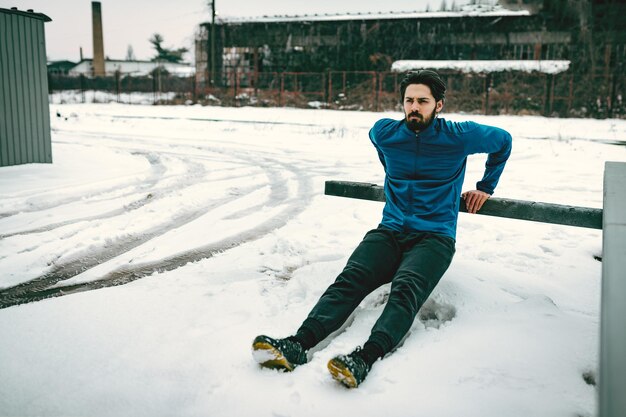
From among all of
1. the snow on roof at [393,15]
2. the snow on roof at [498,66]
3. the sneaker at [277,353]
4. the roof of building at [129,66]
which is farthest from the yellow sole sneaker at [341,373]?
the roof of building at [129,66]

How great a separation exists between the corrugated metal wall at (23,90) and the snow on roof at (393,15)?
2494 cm

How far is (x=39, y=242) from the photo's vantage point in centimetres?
439

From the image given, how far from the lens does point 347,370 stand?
83.6 inches

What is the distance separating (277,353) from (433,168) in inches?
58.7

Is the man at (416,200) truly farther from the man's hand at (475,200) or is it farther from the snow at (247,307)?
the snow at (247,307)

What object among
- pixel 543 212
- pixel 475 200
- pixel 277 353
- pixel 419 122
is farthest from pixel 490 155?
pixel 277 353

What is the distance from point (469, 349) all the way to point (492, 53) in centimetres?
2897

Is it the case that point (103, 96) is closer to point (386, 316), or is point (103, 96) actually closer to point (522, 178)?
point (522, 178)

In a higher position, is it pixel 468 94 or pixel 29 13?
pixel 29 13

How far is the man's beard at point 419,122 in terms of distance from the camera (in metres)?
3.02

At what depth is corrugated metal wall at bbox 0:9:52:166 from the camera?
7.84m

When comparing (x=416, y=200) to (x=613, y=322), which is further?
(x=416, y=200)

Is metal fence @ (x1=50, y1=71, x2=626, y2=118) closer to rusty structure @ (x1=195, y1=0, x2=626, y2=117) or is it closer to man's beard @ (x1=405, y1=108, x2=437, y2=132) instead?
rusty structure @ (x1=195, y1=0, x2=626, y2=117)

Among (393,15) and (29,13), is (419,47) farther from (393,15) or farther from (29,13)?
(29,13)
